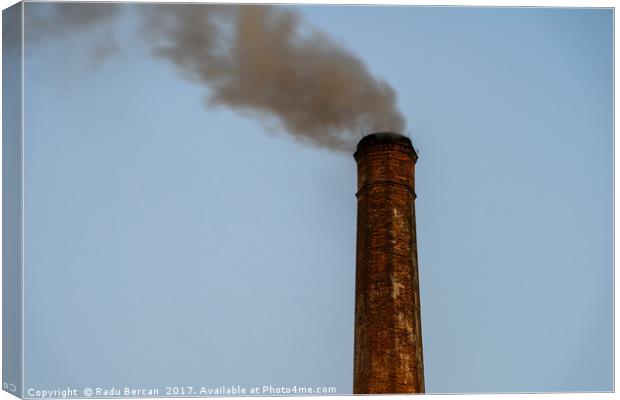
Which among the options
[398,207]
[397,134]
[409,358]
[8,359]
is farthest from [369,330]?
[8,359]

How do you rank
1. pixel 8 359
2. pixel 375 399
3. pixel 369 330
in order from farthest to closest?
pixel 369 330
pixel 375 399
pixel 8 359

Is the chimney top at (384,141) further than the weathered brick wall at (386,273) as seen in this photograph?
Yes

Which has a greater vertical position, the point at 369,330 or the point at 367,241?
the point at 367,241

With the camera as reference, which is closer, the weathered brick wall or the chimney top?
the weathered brick wall

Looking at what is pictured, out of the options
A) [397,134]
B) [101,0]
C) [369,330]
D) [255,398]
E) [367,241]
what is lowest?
[255,398]

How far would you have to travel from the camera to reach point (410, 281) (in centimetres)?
1747

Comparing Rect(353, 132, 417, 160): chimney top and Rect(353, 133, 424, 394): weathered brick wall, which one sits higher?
Rect(353, 132, 417, 160): chimney top

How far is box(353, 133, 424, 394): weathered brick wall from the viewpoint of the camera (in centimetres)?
1675

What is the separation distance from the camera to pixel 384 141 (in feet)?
58.8

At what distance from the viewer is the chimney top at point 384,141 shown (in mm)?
17938

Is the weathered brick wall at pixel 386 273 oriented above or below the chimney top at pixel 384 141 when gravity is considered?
below

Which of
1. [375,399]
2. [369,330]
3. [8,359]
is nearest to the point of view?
[8,359]

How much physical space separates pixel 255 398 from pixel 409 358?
2.91 metres

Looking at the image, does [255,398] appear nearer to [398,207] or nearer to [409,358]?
[409,358]
